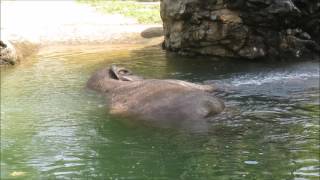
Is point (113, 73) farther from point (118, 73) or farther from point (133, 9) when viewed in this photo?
point (133, 9)

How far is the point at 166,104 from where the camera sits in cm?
1000

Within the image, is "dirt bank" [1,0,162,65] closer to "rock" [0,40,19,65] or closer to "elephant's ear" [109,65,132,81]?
"rock" [0,40,19,65]

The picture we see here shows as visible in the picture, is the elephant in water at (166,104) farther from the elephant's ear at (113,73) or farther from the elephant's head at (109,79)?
the elephant's ear at (113,73)

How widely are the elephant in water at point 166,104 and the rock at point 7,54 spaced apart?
5.98m

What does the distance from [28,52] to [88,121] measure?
8558 mm

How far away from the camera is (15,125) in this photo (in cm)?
1023

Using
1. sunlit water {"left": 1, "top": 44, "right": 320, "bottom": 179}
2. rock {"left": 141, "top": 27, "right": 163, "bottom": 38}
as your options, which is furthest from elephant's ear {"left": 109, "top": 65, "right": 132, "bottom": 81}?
rock {"left": 141, "top": 27, "right": 163, "bottom": 38}

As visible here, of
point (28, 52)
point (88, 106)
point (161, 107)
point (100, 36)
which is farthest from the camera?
point (100, 36)

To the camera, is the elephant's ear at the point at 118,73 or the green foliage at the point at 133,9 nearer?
the elephant's ear at the point at 118,73

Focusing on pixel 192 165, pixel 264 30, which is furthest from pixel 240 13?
pixel 192 165

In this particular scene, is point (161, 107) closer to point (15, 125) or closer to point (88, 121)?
point (88, 121)

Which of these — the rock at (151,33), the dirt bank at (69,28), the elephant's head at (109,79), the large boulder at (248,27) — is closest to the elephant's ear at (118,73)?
the elephant's head at (109,79)

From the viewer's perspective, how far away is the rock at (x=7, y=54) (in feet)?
54.0

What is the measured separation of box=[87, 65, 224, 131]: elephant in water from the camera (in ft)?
31.7
